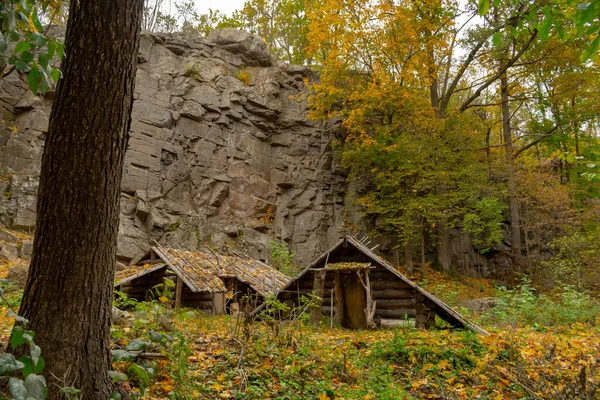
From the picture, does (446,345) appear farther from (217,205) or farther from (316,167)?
(316,167)

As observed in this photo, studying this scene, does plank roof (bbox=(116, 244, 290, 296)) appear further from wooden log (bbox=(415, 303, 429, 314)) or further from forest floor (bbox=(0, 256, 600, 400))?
forest floor (bbox=(0, 256, 600, 400))

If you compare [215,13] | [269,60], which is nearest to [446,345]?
[269,60]

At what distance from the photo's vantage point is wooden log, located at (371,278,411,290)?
11.6m

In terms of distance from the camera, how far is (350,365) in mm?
6602

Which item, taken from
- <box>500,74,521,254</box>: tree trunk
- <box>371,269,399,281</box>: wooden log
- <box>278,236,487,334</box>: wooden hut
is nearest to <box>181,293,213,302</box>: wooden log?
<box>278,236,487,334</box>: wooden hut

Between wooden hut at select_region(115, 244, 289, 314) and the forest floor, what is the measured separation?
6.31 m

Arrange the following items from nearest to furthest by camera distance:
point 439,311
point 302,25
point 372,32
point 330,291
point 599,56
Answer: point 599,56 < point 439,311 < point 330,291 < point 372,32 < point 302,25

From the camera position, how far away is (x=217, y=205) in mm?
22562

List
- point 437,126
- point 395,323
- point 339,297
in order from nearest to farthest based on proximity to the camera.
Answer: point 395,323 < point 339,297 < point 437,126

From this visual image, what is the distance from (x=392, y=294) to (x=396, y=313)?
1.71ft

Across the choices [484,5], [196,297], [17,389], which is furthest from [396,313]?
[17,389]

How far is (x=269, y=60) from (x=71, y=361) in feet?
87.4

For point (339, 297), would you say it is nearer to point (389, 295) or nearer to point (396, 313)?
point (389, 295)

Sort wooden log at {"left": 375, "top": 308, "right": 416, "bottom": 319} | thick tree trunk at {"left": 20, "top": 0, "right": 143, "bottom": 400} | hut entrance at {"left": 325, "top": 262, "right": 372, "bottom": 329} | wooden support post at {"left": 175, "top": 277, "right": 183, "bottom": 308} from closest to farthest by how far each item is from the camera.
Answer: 1. thick tree trunk at {"left": 20, "top": 0, "right": 143, "bottom": 400}
2. hut entrance at {"left": 325, "top": 262, "right": 372, "bottom": 329}
3. wooden log at {"left": 375, "top": 308, "right": 416, "bottom": 319}
4. wooden support post at {"left": 175, "top": 277, "right": 183, "bottom": 308}
